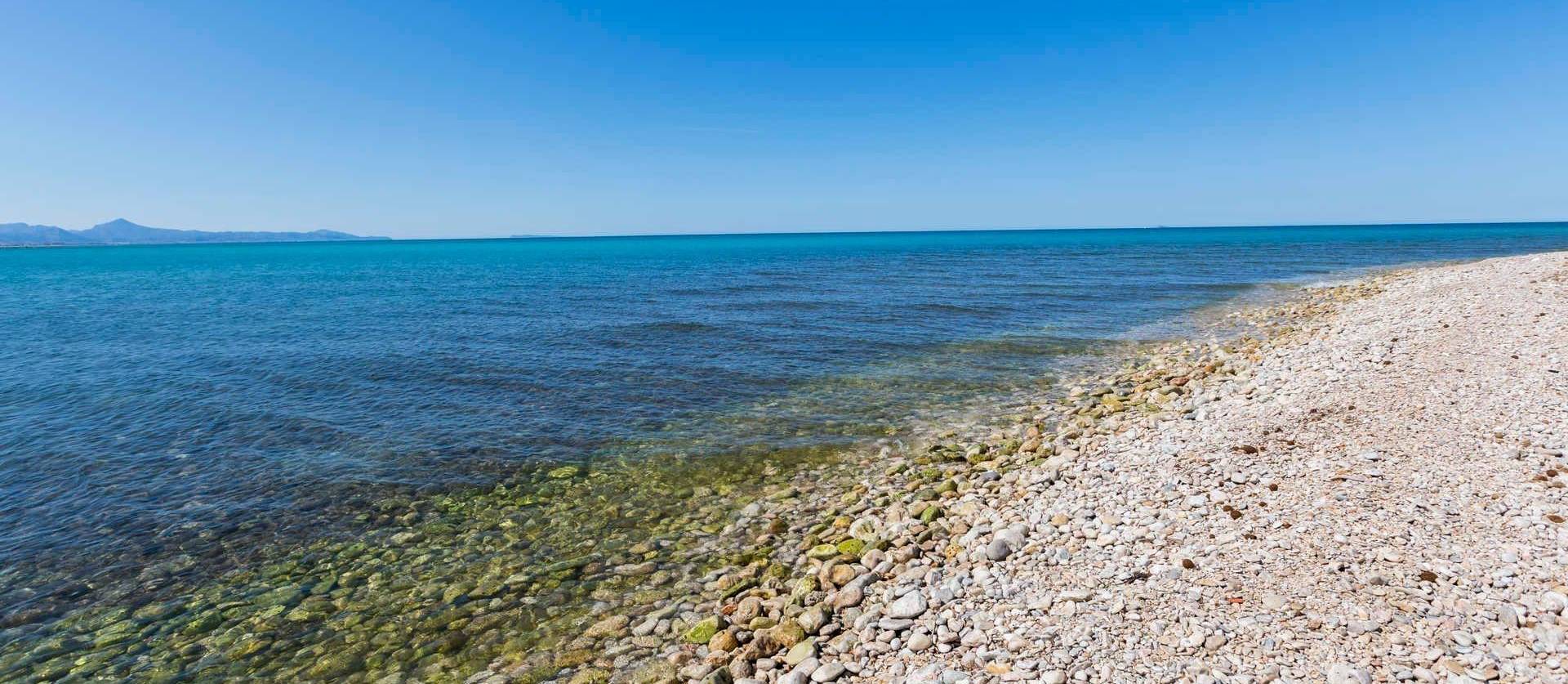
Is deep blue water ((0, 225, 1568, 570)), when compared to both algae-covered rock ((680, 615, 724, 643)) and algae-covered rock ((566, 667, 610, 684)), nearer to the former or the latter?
algae-covered rock ((680, 615, 724, 643))

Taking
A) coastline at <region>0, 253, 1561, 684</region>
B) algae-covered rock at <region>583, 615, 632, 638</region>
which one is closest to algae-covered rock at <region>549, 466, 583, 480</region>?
coastline at <region>0, 253, 1561, 684</region>

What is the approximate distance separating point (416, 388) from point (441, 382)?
0.88 meters

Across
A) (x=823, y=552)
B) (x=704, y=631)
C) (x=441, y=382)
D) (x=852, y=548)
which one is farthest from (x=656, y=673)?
(x=441, y=382)

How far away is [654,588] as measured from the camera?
372 inches

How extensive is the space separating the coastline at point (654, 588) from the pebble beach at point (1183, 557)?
6 centimetres

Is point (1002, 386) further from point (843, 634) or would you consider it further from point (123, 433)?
point (123, 433)

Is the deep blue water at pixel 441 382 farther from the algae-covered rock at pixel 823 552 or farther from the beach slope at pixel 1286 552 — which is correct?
the beach slope at pixel 1286 552

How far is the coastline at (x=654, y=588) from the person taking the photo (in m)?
7.52

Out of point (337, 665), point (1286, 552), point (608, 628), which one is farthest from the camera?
point (608, 628)

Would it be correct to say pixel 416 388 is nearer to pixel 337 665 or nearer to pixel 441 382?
pixel 441 382

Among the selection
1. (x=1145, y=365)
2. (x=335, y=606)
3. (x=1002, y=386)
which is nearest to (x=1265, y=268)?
(x=1145, y=365)

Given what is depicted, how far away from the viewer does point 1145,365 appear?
70.5 feet

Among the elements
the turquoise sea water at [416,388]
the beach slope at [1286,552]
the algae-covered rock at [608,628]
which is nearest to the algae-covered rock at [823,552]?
the beach slope at [1286,552]

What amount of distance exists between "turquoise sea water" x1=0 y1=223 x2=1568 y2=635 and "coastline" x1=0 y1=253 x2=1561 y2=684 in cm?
155
